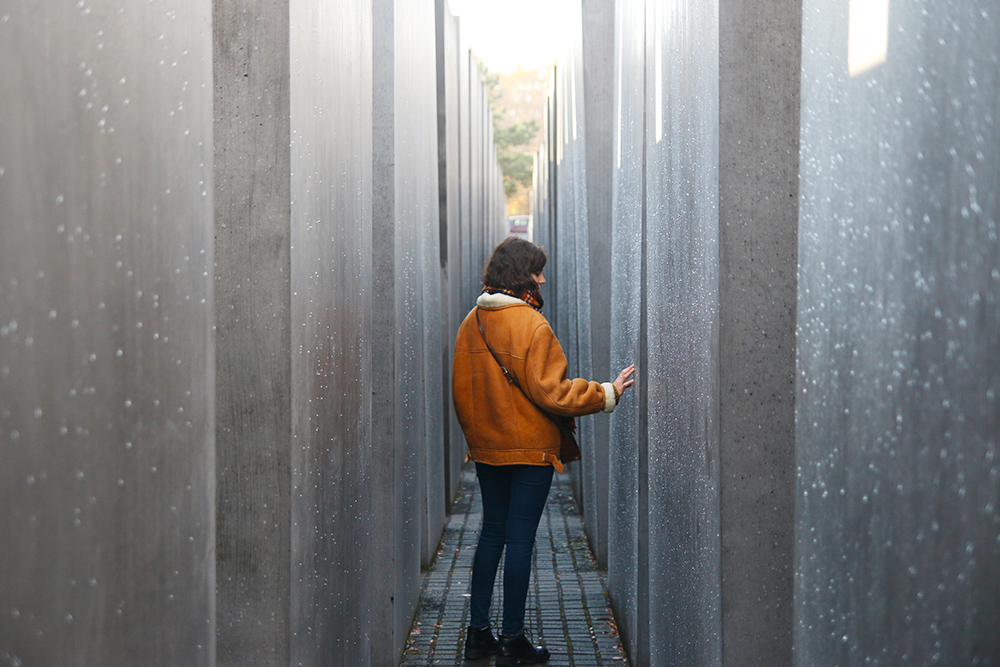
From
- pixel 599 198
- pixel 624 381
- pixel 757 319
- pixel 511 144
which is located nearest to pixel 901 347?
pixel 757 319

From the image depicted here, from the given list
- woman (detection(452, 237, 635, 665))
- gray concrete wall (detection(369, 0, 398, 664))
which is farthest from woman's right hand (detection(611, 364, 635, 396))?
gray concrete wall (detection(369, 0, 398, 664))

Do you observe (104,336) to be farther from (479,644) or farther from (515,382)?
(479,644)

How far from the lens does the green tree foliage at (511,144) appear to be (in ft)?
206

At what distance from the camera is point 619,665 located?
479 cm

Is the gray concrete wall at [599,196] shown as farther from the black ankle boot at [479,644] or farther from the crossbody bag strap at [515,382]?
the black ankle boot at [479,644]

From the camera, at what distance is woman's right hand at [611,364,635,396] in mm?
4625

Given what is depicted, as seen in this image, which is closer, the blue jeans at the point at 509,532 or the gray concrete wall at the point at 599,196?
the blue jeans at the point at 509,532

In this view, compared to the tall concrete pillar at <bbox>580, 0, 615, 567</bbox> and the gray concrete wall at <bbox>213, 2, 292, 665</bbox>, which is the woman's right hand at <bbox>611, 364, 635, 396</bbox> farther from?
the gray concrete wall at <bbox>213, 2, 292, 665</bbox>

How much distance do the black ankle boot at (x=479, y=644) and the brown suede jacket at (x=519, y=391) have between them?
37.0 inches

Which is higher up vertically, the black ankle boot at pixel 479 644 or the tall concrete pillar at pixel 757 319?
the tall concrete pillar at pixel 757 319

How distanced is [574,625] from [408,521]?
1.15 m

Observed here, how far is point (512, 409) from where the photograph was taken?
15.4ft

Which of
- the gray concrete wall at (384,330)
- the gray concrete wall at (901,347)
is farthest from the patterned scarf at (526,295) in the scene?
the gray concrete wall at (901,347)

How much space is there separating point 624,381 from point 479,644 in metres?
1.58
